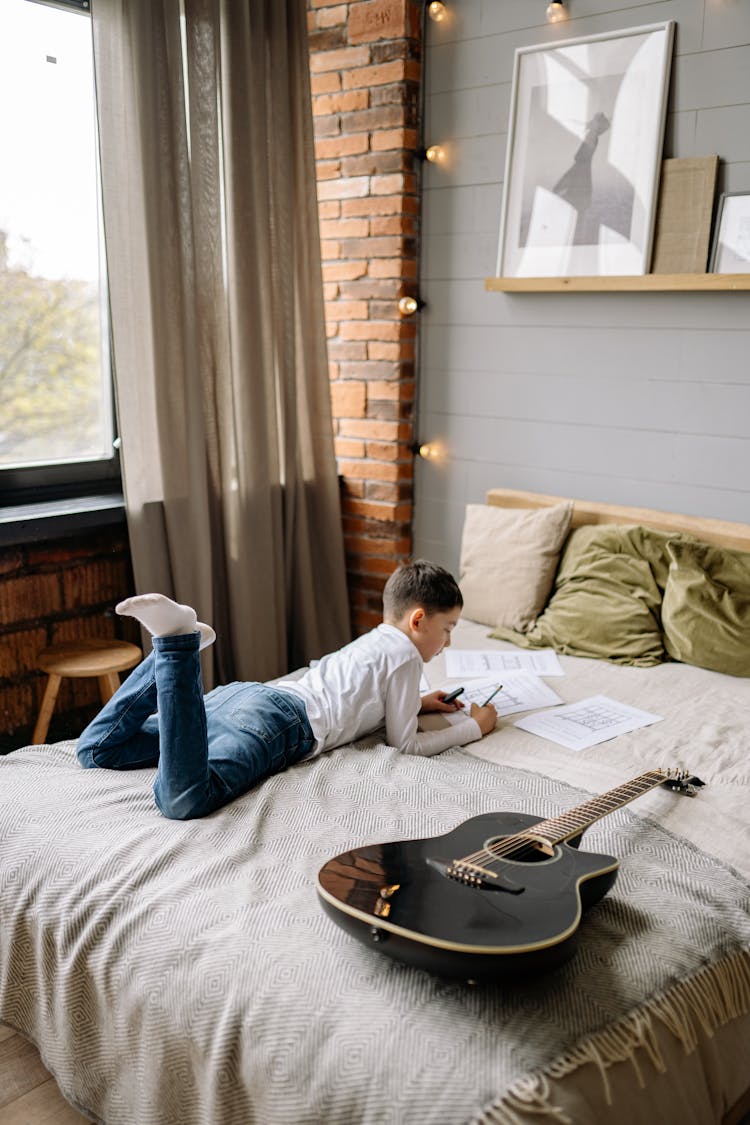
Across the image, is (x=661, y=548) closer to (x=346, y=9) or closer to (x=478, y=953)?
(x=478, y=953)

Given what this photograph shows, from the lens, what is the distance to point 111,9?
2.62 m

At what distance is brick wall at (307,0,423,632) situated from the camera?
3311mm

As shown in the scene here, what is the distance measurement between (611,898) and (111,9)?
2.59 metres

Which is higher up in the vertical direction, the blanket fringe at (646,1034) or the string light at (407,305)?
the string light at (407,305)

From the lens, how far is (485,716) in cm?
230

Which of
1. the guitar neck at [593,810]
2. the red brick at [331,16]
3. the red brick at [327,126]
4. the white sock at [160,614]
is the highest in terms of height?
the red brick at [331,16]

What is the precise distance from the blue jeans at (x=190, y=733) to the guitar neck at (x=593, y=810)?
60cm

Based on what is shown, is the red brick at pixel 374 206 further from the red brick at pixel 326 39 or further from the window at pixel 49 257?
the window at pixel 49 257

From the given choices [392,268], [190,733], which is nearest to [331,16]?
[392,268]

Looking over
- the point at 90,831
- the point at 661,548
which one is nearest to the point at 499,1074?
the point at 90,831

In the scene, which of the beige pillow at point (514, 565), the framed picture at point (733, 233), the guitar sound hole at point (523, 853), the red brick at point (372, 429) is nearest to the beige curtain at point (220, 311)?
the red brick at point (372, 429)

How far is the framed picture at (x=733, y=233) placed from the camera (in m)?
2.72

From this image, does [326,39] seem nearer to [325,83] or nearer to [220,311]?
[325,83]

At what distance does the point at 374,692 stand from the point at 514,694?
546 mm
